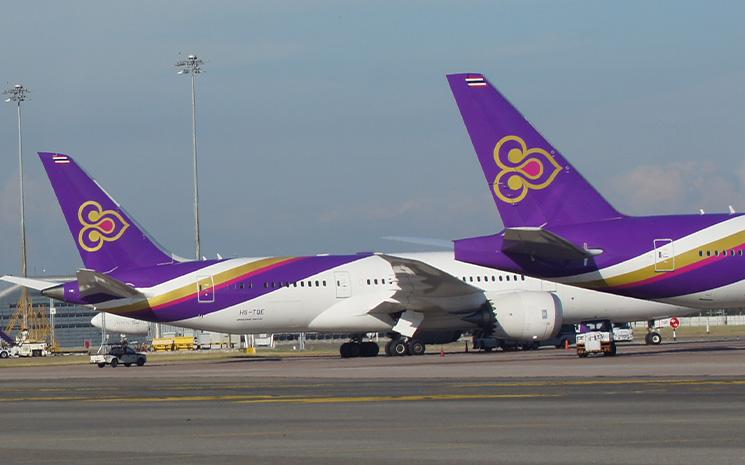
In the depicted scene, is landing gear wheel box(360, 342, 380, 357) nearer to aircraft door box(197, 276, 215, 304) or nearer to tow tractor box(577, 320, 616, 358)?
aircraft door box(197, 276, 215, 304)

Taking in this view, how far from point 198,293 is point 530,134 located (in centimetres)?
2079

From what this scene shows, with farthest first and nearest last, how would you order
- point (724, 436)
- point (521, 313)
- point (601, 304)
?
point (601, 304) → point (521, 313) → point (724, 436)

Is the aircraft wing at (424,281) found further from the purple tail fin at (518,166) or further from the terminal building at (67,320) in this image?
the terminal building at (67,320)

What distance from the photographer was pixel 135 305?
64125mm

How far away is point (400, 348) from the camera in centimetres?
6406

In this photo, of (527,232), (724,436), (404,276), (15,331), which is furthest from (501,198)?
(15,331)

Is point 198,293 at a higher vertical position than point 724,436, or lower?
higher

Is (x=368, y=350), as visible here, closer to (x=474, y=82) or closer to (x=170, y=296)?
(x=170, y=296)

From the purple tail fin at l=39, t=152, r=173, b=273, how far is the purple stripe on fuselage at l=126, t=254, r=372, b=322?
10.5 ft

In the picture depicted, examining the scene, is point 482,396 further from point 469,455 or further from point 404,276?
point 404,276

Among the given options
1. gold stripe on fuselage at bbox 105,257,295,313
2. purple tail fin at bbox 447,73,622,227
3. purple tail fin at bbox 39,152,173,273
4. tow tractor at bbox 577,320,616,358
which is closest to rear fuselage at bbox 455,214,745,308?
purple tail fin at bbox 447,73,622,227

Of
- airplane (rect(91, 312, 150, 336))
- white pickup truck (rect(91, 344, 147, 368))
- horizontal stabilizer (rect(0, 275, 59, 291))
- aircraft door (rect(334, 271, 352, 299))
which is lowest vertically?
white pickup truck (rect(91, 344, 147, 368))

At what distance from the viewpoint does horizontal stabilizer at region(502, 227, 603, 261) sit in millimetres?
47469

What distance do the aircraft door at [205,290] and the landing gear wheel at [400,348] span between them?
862cm
